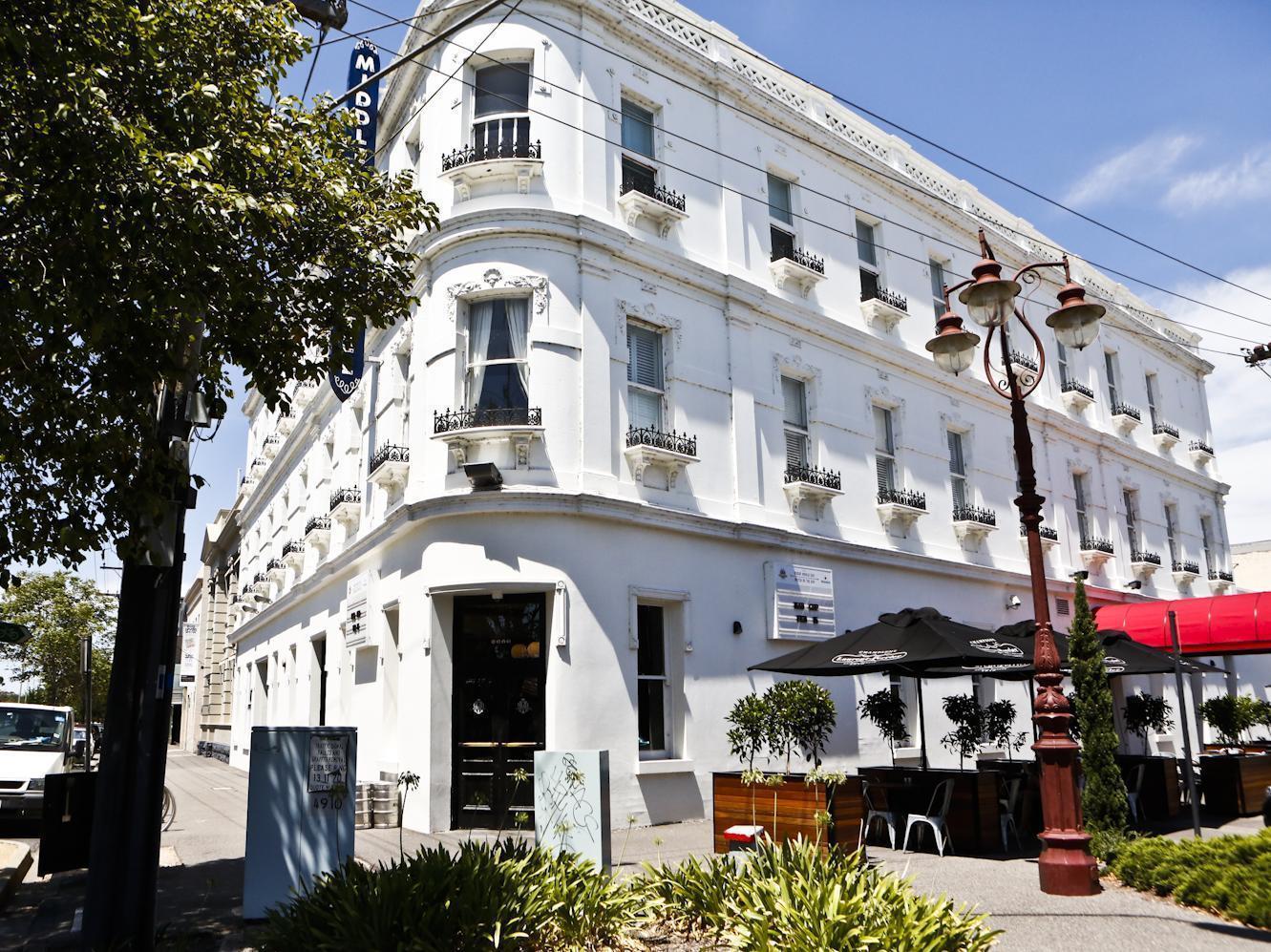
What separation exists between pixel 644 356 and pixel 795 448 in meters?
3.94

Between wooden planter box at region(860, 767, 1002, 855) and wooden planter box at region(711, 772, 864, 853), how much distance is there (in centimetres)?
121

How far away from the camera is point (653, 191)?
56.7 ft

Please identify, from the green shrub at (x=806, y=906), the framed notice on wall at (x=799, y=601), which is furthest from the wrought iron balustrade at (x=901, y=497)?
the green shrub at (x=806, y=906)

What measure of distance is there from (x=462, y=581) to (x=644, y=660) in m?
3.21

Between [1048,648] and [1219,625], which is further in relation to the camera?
[1219,625]

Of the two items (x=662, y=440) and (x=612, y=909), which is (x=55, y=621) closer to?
(x=662, y=440)

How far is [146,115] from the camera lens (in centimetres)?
819

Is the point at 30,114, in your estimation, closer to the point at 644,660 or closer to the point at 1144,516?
the point at 644,660

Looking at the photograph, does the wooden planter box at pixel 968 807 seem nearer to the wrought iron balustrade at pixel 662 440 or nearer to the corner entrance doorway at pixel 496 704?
the corner entrance doorway at pixel 496 704

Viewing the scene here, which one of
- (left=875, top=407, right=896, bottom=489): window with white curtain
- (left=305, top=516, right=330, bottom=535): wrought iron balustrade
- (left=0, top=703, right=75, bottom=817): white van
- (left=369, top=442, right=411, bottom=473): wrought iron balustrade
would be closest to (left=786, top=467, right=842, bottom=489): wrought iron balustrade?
(left=875, top=407, right=896, bottom=489): window with white curtain

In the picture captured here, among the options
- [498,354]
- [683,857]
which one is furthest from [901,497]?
[683,857]

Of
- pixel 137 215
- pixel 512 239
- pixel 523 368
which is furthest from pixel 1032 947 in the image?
pixel 512 239

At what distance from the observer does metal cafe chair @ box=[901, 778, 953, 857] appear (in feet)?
38.7

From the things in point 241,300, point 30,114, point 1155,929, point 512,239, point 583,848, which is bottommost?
point 1155,929
